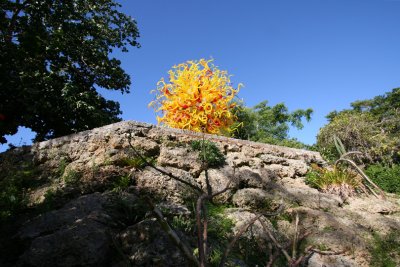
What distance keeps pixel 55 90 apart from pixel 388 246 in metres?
10.5

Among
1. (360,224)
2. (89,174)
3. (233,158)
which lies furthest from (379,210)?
(89,174)

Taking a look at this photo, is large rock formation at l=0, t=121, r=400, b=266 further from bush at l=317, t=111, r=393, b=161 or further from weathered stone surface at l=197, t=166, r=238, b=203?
bush at l=317, t=111, r=393, b=161

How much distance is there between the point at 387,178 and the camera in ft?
37.4

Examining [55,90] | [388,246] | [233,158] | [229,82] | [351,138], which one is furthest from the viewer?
[351,138]

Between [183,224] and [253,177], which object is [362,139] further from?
[183,224]

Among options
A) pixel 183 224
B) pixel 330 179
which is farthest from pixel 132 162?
pixel 330 179

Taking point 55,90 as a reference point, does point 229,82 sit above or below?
below

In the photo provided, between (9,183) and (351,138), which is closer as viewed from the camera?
Answer: (9,183)

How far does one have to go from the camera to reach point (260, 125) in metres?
20.4

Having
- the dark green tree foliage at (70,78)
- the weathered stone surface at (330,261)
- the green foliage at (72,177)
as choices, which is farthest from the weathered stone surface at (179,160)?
the dark green tree foliage at (70,78)

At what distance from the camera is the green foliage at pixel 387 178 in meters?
11.2

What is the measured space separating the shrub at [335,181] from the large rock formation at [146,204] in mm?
Answer: 218

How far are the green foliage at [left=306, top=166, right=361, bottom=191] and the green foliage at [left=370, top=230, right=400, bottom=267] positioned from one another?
1602 millimetres

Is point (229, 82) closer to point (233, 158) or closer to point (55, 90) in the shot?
point (233, 158)
